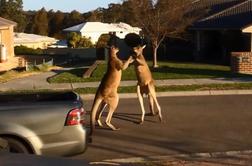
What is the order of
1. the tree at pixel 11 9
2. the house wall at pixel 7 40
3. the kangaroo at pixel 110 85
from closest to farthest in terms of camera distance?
the kangaroo at pixel 110 85
the house wall at pixel 7 40
the tree at pixel 11 9

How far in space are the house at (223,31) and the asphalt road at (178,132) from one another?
20030 millimetres

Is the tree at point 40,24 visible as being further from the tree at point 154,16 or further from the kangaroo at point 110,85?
the kangaroo at point 110,85

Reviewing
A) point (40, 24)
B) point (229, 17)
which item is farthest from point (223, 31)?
point (40, 24)

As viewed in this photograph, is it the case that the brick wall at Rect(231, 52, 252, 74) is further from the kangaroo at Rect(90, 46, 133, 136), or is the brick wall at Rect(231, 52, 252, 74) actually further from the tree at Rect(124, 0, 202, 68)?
the kangaroo at Rect(90, 46, 133, 136)

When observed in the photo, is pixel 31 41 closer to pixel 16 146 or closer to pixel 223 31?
pixel 223 31

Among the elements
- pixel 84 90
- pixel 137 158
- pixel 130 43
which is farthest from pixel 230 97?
pixel 130 43

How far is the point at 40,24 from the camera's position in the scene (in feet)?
317

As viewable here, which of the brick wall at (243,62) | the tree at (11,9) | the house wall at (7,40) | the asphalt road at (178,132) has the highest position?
the tree at (11,9)

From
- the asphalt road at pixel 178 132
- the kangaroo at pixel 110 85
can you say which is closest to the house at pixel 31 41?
the asphalt road at pixel 178 132

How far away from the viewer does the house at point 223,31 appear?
37906mm

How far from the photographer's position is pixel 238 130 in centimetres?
1256

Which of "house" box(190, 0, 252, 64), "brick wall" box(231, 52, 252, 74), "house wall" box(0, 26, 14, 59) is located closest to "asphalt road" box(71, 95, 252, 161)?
"brick wall" box(231, 52, 252, 74)

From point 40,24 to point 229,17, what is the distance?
59.0 m

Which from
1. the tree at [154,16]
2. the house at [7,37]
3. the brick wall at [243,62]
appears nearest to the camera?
the brick wall at [243,62]
